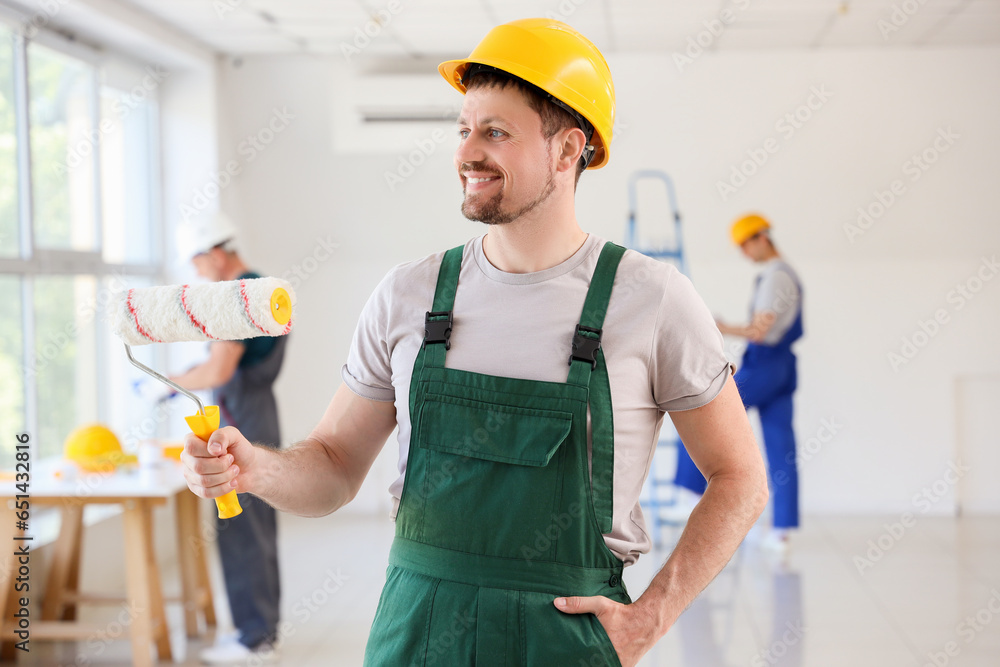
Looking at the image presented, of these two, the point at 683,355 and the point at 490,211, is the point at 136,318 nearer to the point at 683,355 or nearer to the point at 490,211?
the point at 490,211

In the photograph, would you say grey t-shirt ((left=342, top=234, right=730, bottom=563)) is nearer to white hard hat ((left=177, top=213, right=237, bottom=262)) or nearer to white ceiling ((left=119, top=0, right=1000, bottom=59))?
white hard hat ((left=177, top=213, right=237, bottom=262))

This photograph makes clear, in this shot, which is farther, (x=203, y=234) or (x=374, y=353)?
(x=203, y=234)

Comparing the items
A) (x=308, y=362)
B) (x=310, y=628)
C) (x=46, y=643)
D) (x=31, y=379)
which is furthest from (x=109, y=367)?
(x=310, y=628)

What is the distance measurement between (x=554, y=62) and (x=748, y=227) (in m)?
3.79

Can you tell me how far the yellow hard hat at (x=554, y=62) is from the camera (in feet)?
4.03

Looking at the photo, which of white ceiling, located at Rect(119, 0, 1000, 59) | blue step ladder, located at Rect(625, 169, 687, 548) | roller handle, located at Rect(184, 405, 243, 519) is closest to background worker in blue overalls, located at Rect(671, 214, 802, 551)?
blue step ladder, located at Rect(625, 169, 687, 548)

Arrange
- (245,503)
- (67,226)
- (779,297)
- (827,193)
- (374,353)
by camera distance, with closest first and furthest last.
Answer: (374,353) → (245,503) → (67,226) → (779,297) → (827,193)

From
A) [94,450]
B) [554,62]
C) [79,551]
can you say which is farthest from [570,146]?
[79,551]

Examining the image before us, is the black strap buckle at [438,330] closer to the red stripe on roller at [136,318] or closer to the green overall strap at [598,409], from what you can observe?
the green overall strap at [598,409]

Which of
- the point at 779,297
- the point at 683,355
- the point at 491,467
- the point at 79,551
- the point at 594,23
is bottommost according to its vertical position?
the point at 79,551

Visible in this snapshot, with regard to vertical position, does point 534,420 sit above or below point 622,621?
above

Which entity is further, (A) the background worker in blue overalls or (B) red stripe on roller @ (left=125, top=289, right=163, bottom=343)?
(A) the background worker in blue overalls

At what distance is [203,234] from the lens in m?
3.40

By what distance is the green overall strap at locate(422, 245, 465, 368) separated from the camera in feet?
4.09
